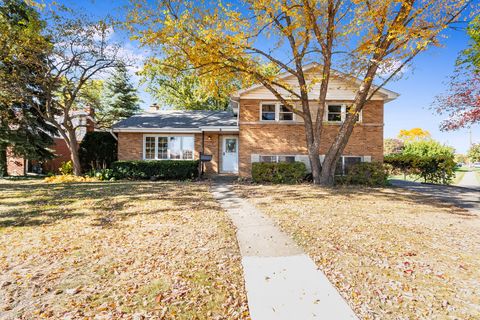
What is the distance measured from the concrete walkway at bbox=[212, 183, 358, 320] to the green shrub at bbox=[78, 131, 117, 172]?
54.9ft

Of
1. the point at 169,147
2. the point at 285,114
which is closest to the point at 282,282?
the point at 285,114

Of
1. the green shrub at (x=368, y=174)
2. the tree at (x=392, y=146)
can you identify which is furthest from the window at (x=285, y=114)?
the tree at (x=392, y=146)

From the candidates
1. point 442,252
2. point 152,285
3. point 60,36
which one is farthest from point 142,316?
point 60,36

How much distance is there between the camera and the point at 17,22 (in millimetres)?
10555

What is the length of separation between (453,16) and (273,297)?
12.2m

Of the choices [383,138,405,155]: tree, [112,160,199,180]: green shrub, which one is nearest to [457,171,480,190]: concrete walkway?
[112,160,199,180]: green shrub

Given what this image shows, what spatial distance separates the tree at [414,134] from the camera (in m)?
46.1

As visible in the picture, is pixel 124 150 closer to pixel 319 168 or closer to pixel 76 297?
pixel 319 168

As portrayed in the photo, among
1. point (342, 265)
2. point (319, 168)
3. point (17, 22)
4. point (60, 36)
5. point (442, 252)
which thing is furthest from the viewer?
point (60, 36)

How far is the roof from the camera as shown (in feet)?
51.4

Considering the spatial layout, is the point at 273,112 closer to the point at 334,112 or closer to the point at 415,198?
the point at 334,112

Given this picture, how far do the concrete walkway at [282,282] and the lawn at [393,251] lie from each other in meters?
0.20

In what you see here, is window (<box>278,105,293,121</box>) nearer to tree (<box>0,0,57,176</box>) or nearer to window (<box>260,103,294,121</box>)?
window (<box>260,103,294,121</box>)

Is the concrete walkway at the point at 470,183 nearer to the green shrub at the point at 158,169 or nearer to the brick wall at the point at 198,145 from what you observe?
the brick wall at the point at 198,145
